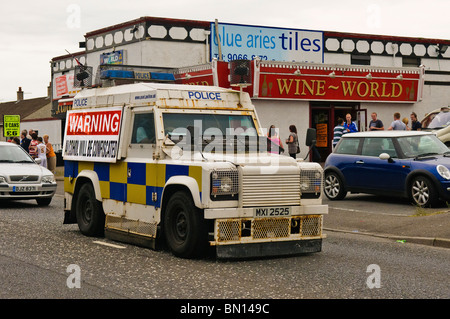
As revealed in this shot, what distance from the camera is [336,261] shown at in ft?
32.1

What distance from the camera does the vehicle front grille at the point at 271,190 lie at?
946 cm

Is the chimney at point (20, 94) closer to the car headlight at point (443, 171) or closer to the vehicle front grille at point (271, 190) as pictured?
the car headlight at point (443, 171)

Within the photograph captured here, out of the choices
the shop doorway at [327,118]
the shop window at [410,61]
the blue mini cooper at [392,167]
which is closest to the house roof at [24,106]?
the shop window at [410,61]

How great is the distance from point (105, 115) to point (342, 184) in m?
7.84

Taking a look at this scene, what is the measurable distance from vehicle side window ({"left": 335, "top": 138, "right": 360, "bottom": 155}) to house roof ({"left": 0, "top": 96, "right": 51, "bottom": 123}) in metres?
54.2

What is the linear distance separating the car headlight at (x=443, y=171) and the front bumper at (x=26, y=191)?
→ 30.5ft

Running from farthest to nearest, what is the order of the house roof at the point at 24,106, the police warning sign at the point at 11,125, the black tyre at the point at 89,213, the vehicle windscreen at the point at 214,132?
the house roof at the point at 24,106
the police warning sign at the point at 11,125
the black tyre at the point at 89,213
the vehicle windscreen at the point at 214,132

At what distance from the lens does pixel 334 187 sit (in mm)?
18203

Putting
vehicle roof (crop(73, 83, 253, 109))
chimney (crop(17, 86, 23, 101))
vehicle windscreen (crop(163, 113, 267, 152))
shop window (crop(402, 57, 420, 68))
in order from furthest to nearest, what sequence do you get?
chimney (crop(17, 86, 23, 101)) < shop window (crop(402, 57, 420, 68)) < vehicle roof (crop(73, 83, 253, 109)) < vehicle windscreen (crop(163, 113, 267, 152))

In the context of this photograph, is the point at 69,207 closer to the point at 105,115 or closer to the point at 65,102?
the point at 105,115

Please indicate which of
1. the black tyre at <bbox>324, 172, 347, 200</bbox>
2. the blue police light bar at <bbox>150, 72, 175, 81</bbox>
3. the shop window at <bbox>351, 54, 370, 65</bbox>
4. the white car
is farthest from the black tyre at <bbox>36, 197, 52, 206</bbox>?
the shop window at <bbox>351, 54, 370, 65</bbox>

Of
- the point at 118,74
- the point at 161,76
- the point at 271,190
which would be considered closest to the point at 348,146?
the point at 161,76

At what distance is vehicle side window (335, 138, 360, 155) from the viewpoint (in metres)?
17.8

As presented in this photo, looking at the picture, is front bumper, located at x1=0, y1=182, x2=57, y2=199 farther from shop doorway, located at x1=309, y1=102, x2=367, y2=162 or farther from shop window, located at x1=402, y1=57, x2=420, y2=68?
shop window, located at x1=402, y1=57, x2=420, y2=68
